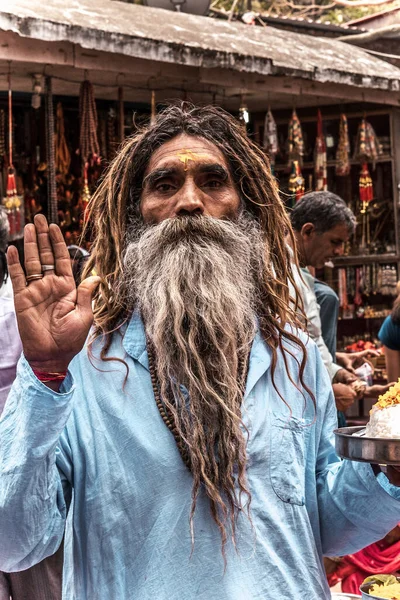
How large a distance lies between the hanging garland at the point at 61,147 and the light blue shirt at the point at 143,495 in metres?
5.65

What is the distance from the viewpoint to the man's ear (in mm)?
6148

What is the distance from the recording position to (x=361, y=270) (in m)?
9.79

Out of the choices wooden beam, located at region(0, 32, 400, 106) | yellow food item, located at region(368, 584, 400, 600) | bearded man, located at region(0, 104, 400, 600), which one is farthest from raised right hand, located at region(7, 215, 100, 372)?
wooden beam, located at region(0, 32, 400, 106)

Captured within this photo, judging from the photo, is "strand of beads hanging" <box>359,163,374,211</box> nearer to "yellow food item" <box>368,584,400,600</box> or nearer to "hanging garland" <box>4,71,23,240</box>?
"hanging garland" <box>4,71,23,240</box>

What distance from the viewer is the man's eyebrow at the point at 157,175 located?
7.54 feet

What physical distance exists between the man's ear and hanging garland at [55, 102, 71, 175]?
2366mm

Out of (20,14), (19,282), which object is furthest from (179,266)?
(20,14)

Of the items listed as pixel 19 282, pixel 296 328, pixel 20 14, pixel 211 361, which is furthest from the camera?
pixel 20 14

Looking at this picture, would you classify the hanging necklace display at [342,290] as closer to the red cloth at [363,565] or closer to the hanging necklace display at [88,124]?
the hanging necklace display at [88,124]

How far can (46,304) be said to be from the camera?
1.85 m

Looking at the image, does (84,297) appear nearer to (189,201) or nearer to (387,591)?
(189,201)

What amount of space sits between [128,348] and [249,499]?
0.44 meters

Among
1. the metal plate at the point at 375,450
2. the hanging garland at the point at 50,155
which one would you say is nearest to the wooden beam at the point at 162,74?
the hanging garland at the point at 50,155

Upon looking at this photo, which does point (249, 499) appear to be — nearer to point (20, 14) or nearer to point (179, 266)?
point (179, 266)
